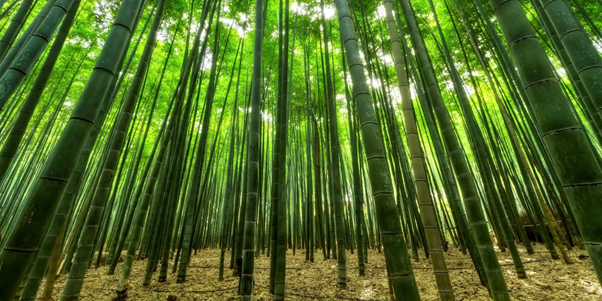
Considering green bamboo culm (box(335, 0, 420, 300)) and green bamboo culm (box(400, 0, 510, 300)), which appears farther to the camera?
green bamboo culm (box(400, 0, 510, 300))

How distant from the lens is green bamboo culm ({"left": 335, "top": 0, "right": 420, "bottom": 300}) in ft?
3.20

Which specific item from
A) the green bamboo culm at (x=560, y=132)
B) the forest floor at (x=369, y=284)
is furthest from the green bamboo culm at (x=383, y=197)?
the forest floor at (x=369, y=284)

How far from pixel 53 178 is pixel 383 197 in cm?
117

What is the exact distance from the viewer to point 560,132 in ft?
2.55

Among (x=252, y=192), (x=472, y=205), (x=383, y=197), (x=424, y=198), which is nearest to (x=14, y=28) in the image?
(x=252, y=192)

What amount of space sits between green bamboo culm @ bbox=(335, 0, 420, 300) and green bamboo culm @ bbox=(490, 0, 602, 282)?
0.51 metres

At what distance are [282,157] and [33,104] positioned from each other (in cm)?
169

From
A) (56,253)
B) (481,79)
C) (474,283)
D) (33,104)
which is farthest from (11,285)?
(481,79)

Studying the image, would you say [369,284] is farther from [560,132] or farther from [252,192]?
[560,132]

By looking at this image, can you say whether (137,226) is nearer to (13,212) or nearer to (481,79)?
(13,212)

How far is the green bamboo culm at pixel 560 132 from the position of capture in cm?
72

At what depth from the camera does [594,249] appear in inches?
28.2

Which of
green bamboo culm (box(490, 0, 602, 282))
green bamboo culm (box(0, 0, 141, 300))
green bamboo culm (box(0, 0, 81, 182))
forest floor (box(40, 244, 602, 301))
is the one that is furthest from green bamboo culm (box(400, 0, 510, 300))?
green bamboo culm (box(0, 0, 81, 182))

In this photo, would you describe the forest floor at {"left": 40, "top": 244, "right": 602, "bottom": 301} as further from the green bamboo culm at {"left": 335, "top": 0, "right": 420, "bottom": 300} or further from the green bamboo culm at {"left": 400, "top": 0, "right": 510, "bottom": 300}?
the green bamboo culm at {"left": 335, "top": 0, "right": 420, "bottom": 300}
